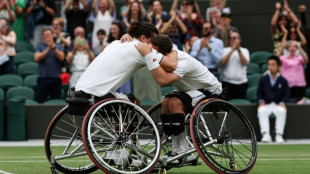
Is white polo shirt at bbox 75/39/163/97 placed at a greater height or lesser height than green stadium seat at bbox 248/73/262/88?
greater

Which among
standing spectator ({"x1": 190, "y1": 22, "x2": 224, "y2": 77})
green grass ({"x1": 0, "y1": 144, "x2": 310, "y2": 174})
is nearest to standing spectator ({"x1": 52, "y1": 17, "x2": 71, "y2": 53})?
standing spectator ({"x1": 190, "y1": 22, "x2": 224, "y2": 77})

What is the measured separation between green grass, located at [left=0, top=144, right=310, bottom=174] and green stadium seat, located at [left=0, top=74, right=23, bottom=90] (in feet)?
10.6

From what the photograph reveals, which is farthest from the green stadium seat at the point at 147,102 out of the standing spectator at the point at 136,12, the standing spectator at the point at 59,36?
the standing spectator at the point at 59,36

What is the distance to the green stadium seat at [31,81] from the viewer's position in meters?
14.9

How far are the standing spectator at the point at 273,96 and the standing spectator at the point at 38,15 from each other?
5.13m

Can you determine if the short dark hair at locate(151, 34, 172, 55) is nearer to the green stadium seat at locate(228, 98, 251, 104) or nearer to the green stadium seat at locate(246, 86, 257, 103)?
the green stadium seat at locate(228, 98, 251, 104)

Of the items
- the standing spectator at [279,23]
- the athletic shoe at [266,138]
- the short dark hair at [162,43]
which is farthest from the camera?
the standing spectator at [279,23]

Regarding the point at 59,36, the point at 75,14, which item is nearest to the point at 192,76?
the point at 59,36

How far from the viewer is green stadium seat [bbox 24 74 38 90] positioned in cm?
1488

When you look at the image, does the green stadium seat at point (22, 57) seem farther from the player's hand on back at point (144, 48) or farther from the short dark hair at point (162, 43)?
the player's hand on back at point (144, 48)

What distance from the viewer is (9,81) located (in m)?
14.9

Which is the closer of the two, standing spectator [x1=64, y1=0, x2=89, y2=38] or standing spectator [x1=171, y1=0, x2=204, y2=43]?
standing spectator [x1=171, y1=0, x2=204, y2=43]

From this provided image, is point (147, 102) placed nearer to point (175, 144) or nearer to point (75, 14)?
point (75, 14)

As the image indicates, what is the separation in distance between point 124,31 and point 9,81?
2684 millimetres
